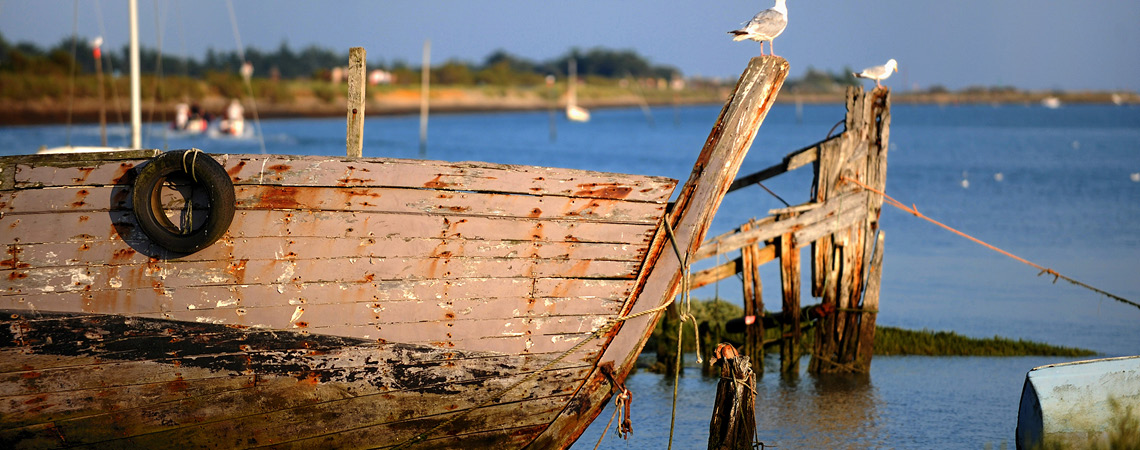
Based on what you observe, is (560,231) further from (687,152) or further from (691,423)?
(687,152)

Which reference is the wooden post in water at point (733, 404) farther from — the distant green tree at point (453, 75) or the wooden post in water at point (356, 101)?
the distant green tree at point (453, 75)

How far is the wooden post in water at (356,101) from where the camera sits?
617 centimetres

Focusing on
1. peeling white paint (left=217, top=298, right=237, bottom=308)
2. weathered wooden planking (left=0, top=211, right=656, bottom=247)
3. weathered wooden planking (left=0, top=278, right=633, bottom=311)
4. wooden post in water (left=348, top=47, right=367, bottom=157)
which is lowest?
peeling white paint (left=217, top=298, right=237, bottom=308)

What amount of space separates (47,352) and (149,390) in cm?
55

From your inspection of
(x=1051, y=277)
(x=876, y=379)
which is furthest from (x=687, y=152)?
(x=876, y=379)

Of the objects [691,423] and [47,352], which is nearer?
[47,352]

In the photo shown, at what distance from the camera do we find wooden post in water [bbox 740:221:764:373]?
9.50 metres

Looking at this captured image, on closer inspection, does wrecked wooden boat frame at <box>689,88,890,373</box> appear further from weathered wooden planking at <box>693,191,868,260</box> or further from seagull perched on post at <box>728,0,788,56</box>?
seagull perched on post at <box>728,0,788,56</box>

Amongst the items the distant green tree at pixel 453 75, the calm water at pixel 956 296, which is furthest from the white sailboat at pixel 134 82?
the distant green tree at pixel 453 75

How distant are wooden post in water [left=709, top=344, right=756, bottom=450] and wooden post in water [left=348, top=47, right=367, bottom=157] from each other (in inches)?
100

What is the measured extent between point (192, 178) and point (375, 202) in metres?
0.93

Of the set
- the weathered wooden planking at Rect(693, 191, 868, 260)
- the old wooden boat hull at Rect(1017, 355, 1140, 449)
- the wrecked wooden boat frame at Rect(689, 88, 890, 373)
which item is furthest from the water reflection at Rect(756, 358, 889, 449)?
the old wooden boat hull at Rect(1017, 355, 1140, 449)

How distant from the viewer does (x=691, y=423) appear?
8.76m

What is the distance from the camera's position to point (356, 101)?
6.21m
